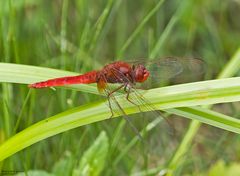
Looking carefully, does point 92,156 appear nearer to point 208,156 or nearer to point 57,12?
point 208,156

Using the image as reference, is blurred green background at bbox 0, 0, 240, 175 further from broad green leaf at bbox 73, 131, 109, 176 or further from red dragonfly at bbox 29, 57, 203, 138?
red dragonfly at bbox 29, 57, 203, 138

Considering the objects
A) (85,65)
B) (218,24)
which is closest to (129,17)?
(218,24)

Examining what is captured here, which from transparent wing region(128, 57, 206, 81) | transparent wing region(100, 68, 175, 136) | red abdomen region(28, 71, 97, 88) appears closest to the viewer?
transparent wing region(100, 68, 175, 136)

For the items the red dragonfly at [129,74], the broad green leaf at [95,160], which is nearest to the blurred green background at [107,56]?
the broad green leaf at [95,160]

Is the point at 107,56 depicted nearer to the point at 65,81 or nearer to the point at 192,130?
the point at 192,130

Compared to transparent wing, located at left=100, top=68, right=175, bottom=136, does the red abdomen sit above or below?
above

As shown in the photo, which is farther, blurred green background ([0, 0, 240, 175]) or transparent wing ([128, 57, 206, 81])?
blurred green background ([0, 0, 240, 175])

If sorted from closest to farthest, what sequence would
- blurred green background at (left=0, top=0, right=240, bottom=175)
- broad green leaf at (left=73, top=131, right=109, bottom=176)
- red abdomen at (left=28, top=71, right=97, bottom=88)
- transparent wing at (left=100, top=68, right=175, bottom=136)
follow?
transparent wing at (left=100, top=68, right=175, bottom=136) → red abdomen at (left=28, top=71, right=97, bottom=88) → broad green leaf at (left=73, top=131, right=109, bottom=176) → blurred green background at (left=0, top=0, right=240, bottom=175)

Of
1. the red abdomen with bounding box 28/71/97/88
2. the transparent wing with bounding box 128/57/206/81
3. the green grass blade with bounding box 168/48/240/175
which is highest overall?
the red abdomen with bounding box 28/71/97/88

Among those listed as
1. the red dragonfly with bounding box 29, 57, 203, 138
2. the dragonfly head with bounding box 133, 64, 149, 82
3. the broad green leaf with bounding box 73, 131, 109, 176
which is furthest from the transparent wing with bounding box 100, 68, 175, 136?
→ the broad green leaf with bounding box 73, 131, 109, 176
